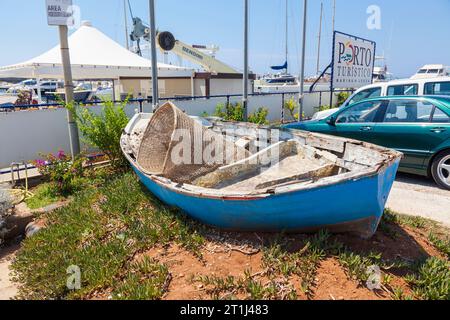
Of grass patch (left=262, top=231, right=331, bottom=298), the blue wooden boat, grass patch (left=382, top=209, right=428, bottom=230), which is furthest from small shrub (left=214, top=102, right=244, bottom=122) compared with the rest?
grass patch (left=262, top=231, right=331, bottom=298)

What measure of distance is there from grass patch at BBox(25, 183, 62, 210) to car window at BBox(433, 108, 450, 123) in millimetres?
7038

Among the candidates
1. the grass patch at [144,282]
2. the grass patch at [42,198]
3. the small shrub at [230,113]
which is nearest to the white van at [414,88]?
the small shrub at [230,113]

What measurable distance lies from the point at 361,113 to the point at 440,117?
60.7 inches

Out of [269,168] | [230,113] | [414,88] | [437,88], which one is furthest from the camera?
[230,113]

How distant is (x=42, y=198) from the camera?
5957mm

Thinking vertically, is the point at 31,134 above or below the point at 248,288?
above

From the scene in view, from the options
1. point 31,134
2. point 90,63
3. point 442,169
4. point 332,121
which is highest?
point 90,63

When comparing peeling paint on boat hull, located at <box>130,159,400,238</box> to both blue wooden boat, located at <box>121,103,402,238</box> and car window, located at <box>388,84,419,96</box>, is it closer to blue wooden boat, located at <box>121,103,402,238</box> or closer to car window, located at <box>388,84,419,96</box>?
blue wooden boat, located at <box>121,103,402,238</box>

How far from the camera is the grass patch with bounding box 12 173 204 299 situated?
351 centimetres

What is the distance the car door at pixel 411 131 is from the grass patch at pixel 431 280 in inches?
136

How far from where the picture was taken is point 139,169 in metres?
4.90

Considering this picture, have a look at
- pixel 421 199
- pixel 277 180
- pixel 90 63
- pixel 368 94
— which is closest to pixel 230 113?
pixel 368 94

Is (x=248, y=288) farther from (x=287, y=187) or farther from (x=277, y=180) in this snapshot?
(x=277, y=180)

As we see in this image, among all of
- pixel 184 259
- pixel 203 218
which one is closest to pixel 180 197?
pixel 203 218
